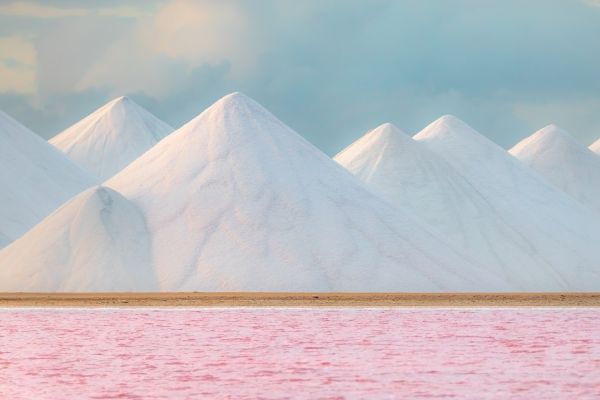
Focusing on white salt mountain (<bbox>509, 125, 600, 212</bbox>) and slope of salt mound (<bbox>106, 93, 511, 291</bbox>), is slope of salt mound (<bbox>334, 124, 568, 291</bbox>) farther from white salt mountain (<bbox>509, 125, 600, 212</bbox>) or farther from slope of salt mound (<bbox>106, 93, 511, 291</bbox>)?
white salt mountain (<bbox>509, 125, 600, 212</bbox>)

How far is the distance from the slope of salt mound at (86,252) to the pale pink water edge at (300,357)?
22.7m

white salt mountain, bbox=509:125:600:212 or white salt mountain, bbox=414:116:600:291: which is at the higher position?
white salt mountain, bbox=509:125:600:212

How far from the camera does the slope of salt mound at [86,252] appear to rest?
5725cm

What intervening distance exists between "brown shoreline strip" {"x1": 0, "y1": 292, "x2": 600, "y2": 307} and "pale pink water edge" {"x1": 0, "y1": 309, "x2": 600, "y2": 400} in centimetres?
986

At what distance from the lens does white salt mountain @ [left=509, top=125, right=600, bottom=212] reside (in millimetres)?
101062

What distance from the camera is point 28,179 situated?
96.6 metres

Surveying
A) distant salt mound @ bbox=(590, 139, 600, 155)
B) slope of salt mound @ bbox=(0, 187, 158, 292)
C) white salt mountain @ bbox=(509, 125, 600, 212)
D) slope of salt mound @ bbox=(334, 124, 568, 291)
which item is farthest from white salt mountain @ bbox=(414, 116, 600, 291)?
slope of salt mound @ bbox=(0, 187, 158, 292)

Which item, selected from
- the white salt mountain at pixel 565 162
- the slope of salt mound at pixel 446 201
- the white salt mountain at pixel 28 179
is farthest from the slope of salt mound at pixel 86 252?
the white salt mountain at pixel 565 162

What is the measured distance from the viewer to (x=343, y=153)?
9400cm

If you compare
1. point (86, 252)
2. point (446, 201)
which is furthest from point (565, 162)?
point (86, 252)

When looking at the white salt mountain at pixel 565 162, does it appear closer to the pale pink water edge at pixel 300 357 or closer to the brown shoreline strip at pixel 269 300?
the brown shoreline strip at pixel 269 300

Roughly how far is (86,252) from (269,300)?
50.8ft

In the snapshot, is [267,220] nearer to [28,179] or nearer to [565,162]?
[28,179]

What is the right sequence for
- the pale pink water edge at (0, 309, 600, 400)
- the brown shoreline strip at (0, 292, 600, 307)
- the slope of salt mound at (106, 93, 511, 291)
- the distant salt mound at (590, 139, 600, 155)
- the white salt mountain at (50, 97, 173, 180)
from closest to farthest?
the pale pink water edge at (0, 309, 600, 400) → the brown shoreline strip at (0, 292, 600, 307) → the slope of salt mound at (106, 93, 511, 291) → the distant salt mound at (590, 139, 600, 155) → the white salt mountain at (50, 97, 173, 180)
